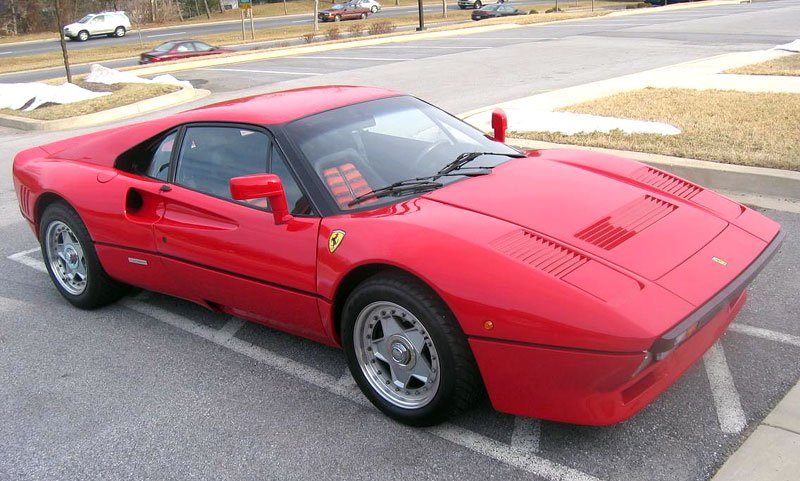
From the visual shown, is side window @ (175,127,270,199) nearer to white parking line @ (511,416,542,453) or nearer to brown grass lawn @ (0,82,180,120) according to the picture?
white parking line @ (511,416,542,453)

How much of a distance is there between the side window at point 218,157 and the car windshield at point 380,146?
244 mm

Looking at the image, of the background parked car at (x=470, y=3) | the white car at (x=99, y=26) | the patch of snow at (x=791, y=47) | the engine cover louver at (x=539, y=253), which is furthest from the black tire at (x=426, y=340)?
the background parked car at (x=470, y=3)

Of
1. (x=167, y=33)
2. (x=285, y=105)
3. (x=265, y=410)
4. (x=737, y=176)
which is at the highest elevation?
(x=167, y=33)

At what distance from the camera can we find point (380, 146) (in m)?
3.79

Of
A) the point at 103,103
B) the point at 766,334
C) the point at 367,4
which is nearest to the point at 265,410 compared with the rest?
the point at 766,334

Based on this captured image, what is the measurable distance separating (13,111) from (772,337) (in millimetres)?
14162

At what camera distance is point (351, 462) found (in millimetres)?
2979

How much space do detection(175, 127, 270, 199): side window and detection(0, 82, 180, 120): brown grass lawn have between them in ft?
33.1

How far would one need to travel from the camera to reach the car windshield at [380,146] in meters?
3.57

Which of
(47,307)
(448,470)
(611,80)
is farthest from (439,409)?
(611,80)

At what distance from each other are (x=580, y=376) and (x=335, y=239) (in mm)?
1222

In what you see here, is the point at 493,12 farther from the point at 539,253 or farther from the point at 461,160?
the point at 539,253

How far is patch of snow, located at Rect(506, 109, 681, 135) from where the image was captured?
26.5 feet

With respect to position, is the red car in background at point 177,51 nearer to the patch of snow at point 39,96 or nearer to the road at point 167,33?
the patch of snow at point 39,96
